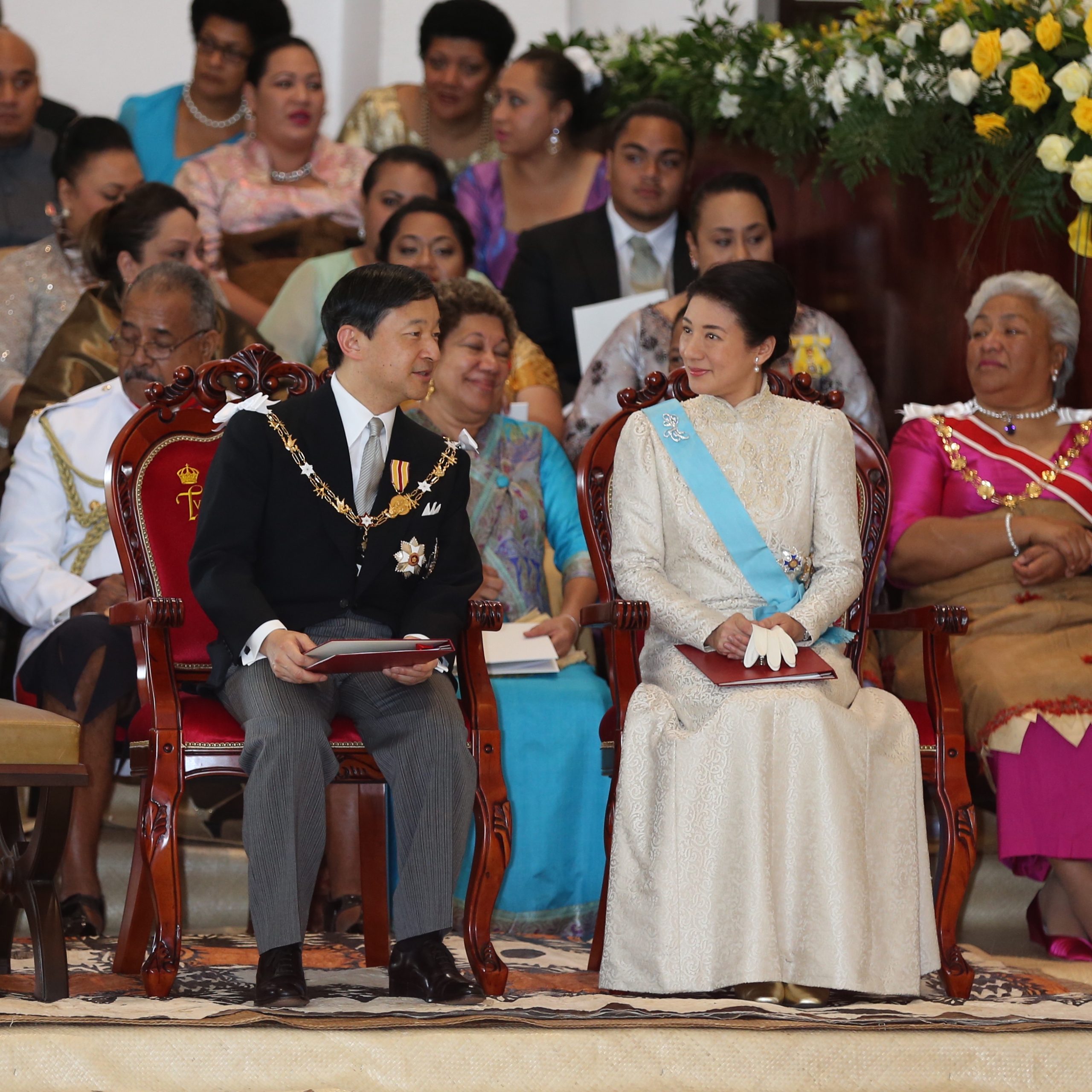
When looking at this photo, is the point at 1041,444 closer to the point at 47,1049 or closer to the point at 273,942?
the point at 273,942

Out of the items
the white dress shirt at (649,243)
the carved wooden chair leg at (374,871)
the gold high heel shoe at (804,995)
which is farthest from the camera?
the white dress shirt at (649,243)

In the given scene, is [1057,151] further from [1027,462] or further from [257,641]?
[257,641]

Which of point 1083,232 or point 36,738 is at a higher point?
point 1083,232

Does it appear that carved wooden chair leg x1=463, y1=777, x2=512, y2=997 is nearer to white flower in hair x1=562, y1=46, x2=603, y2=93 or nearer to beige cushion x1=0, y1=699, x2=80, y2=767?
beige cushion x1=0, y1=699, x2=80, y2=767

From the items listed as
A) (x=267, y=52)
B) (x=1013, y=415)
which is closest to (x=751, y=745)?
(x=1013, y=415)

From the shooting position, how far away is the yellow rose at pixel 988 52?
4172 mm

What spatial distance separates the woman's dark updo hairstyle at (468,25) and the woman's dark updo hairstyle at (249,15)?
52cm

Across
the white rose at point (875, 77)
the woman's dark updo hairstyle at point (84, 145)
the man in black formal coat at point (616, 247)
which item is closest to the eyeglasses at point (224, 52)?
the woman's dark updo hairstyle at point (84, 145)

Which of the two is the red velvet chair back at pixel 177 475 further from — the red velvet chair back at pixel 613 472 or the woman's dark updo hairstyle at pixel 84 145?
the woman's dark updo hairstyle at pixel 84 145

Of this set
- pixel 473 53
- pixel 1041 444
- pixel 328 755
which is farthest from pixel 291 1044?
pixel 473 53

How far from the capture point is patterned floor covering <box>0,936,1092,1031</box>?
8.48 feet

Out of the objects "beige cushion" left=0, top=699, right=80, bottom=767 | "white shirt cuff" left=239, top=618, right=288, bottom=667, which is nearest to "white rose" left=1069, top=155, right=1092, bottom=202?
"white shirt cuff" left=239, top=618, right=288, bottom=667

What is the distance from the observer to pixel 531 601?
159 inches

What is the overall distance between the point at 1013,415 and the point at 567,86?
2.16 meters
